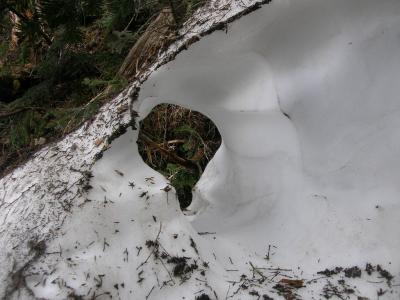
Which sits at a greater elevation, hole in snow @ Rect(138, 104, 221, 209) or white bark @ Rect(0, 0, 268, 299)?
white bark @ Rect(0, 0, 268, 299)

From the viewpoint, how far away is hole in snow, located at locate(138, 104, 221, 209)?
2410 millimetres

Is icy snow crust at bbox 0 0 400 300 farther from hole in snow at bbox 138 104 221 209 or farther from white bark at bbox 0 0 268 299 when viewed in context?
hole in snow at bbox 138 104 221 209

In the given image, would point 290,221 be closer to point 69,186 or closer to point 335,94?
point 335,94

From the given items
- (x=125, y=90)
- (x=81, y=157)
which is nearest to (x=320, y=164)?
(x=125, y=90)

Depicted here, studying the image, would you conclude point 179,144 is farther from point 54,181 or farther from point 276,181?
point 54,181

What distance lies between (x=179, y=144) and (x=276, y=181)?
0.99 metres

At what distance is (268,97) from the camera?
161 cm

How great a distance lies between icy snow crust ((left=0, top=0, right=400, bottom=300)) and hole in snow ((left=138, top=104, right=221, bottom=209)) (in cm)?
69

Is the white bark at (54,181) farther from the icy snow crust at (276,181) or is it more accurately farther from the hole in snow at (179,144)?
the hole in snow at (179,144)

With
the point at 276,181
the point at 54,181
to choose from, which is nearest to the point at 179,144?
the point at 276,181

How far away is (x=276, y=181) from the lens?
5.66 feet

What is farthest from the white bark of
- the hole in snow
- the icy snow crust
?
the hole in snow

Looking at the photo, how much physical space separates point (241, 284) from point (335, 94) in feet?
2.64

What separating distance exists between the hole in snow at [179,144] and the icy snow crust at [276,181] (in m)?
0.69
